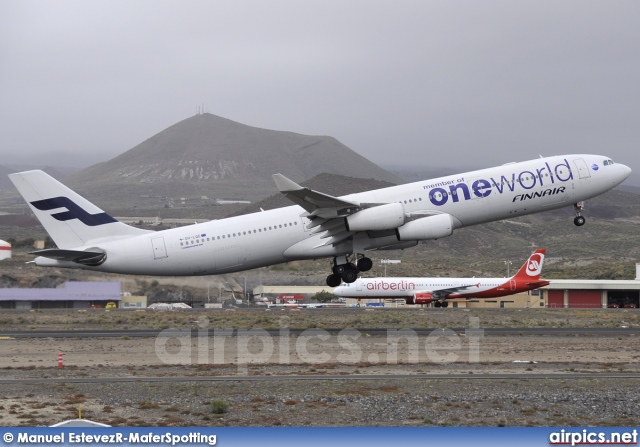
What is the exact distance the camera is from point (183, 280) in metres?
59.6

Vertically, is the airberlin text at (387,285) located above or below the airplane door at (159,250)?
below

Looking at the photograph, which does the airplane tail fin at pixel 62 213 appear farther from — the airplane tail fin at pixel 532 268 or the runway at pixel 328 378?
the airplane tail fin at pixel 532 268

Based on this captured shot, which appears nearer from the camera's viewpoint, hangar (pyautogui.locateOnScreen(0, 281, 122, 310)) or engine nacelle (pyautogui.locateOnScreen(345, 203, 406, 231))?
engine nacelle (pyautogui.locateOnScreen(345, 203, 406, 231))

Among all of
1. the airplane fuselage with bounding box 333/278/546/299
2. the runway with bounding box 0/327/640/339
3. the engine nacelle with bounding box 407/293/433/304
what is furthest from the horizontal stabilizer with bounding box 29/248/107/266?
the engine nacelle with bounding box 407/293/433/304

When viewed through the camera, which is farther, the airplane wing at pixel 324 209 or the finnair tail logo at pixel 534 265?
the finnair tail logo at pixel 534 265

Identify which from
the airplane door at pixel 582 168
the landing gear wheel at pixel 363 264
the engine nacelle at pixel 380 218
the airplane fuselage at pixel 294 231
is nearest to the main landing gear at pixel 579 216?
the airplane door at pixel 582 168

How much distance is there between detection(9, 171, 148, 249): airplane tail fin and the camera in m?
47.5

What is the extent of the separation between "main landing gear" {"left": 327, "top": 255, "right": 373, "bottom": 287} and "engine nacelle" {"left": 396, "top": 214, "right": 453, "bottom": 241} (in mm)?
2949

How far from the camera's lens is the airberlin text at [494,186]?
47.8 meters

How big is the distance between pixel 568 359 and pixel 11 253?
68651mm

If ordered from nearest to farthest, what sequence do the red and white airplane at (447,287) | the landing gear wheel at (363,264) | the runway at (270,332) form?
the landing gear wheel at (363,264) → the runway at (270,332) → the red and white airplane at (447,287)

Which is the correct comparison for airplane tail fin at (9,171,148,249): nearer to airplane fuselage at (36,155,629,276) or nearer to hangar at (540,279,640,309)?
airplane fuselage at (36,155,629,276)

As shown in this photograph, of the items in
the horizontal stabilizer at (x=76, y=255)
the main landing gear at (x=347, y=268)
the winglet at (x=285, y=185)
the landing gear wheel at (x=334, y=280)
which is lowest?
the landing gear wheel at (x=334, y=280)

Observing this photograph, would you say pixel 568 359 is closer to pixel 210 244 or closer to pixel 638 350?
pixel 638 350
